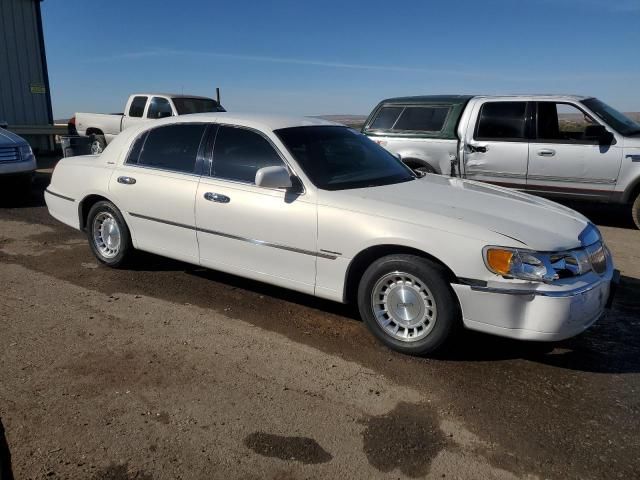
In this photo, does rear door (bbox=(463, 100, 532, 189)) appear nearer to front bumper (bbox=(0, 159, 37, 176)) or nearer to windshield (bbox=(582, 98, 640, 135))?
windshield (bbox=(582, 98, 640, 135))

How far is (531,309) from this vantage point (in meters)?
3.35

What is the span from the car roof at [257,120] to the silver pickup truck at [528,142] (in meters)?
3.86

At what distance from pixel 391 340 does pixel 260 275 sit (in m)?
1.19

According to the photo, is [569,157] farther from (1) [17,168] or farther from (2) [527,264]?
(1) [17,168]

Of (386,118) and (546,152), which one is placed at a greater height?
(386,118)

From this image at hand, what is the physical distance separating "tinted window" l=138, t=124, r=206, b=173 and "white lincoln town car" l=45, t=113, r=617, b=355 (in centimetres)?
1

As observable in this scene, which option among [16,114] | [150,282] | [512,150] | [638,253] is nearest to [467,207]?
[150,282]

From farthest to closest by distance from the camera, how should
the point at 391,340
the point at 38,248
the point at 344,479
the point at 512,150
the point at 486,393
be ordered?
the point at 512,150 < the point at 38,248 < the point at 391,340 < the point at 486,393 < the point at 344,479

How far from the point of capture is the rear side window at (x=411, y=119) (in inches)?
345

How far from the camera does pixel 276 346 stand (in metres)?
3.94

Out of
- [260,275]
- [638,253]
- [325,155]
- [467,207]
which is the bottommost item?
[638,253]

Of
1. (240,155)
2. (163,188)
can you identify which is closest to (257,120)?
(240,155)

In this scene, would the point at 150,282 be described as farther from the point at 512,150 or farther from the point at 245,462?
the point at 512,150

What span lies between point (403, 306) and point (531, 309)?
82 centimetres
